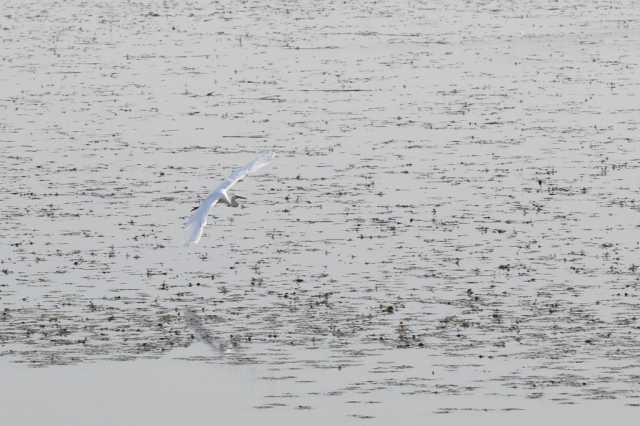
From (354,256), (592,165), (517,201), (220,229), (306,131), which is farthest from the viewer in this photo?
(306,131)

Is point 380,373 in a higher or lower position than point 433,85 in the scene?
lower

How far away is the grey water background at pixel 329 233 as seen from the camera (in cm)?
2158

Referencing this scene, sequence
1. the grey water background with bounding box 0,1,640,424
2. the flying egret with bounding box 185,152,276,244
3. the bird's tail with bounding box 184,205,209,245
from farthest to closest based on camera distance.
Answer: the flying egret with bounding box 185,152,276,244 < the bird's tail with bounding box 184,205,209,245 < the grey water background with bounding box 0,1,640,424

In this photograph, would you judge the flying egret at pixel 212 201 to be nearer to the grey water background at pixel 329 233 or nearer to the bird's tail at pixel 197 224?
the bird's tail at pixel 197 224

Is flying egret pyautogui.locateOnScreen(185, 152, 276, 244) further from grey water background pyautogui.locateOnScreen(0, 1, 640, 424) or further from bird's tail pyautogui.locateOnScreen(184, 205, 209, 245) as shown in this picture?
grey water background pyautogui.locateOnScreen(0, 1, 640, 424)

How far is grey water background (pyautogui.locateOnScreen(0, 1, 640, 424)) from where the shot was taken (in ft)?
70.8

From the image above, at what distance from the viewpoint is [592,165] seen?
118 ft

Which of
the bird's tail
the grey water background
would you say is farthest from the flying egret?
the grey water background

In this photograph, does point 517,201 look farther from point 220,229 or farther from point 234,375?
point 234,375

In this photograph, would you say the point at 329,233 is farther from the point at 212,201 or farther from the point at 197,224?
the point at 197,224

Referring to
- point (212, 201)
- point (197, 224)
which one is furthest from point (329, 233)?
point (197, 224)

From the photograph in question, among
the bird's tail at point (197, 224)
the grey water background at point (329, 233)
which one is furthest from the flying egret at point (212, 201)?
the grey water background at point (329, 233)

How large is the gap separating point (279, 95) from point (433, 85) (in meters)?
4.49

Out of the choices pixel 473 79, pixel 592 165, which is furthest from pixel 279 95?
pixel 592 165
